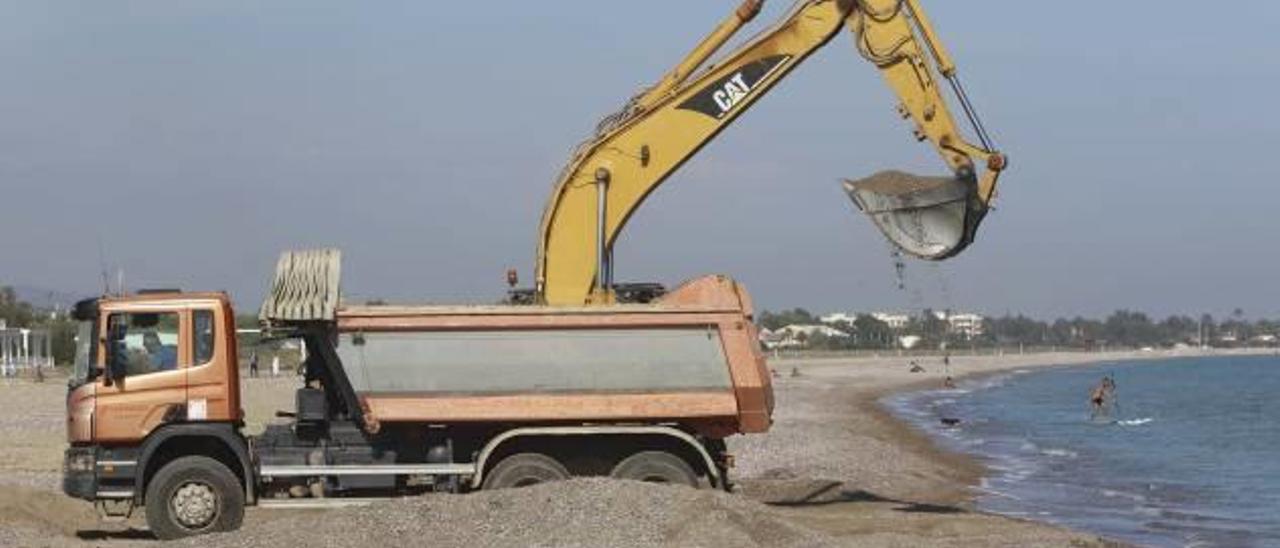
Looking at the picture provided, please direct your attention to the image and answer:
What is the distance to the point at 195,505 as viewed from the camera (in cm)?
1764

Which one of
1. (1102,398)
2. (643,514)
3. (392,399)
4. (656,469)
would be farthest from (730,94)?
(1102,398)

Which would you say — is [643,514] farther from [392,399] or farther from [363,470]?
[363,470]

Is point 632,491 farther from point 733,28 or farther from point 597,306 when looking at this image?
point 733,28

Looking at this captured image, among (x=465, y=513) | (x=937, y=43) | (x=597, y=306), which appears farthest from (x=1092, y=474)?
(x=465, y=513)

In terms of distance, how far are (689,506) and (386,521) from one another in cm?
269

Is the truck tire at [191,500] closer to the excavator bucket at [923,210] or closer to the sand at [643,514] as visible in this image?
the sand at [643,514]

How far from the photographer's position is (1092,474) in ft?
117

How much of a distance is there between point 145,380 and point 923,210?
846 cm

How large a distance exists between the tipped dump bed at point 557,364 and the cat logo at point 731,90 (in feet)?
10.3

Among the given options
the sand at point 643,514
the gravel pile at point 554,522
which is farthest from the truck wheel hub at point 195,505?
the gravel pile at point 554,522

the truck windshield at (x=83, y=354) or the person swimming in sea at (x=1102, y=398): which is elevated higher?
the truck windshield at (x=83, y=354)

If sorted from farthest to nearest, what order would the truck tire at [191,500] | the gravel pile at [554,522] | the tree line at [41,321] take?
the tree line at [41,321] < the truck tire at [191,500] < the gravel pile at [554,522]

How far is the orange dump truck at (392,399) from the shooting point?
1766cm

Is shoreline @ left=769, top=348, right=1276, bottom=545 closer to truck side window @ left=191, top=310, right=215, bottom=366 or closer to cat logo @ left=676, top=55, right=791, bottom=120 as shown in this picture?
cat logo @ left=676, top=55, right=791, bottom=120
